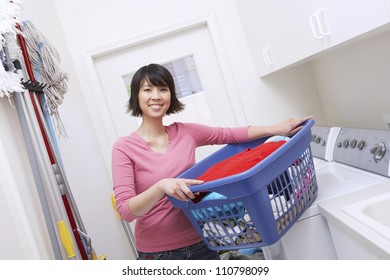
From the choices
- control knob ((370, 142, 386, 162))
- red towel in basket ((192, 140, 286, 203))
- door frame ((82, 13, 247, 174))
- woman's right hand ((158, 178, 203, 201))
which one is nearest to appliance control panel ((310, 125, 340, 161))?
control knob ((370, 142, 386, 162))

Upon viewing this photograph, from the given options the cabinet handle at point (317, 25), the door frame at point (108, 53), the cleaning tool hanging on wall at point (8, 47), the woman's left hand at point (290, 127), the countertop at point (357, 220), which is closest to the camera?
the countertop at point (357, 220)

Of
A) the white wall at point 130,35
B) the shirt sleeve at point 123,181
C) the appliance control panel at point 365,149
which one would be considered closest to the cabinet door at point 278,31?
the white wall at point 130,35

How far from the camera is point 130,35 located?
2.17 meters

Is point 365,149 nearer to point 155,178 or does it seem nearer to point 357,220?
point 357,220

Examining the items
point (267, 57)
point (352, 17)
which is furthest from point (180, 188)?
point (267, 57)

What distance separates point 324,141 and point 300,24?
0.61m

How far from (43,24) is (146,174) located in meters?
1.17

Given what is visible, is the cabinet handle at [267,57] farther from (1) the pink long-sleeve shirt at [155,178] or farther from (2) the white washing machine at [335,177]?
(1) the pink long-sleeve shirt at [155,178]

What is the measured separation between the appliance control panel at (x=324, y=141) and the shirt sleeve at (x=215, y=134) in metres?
0.47

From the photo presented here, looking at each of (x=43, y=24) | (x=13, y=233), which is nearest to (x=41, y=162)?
(x=13, y=233)

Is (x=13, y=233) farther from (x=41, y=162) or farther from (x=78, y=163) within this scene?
(x=78, y=163)

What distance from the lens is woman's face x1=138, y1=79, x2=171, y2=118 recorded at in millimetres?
1200

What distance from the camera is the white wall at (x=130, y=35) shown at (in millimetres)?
2037

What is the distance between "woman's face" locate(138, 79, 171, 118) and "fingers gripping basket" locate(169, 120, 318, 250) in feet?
1.24
